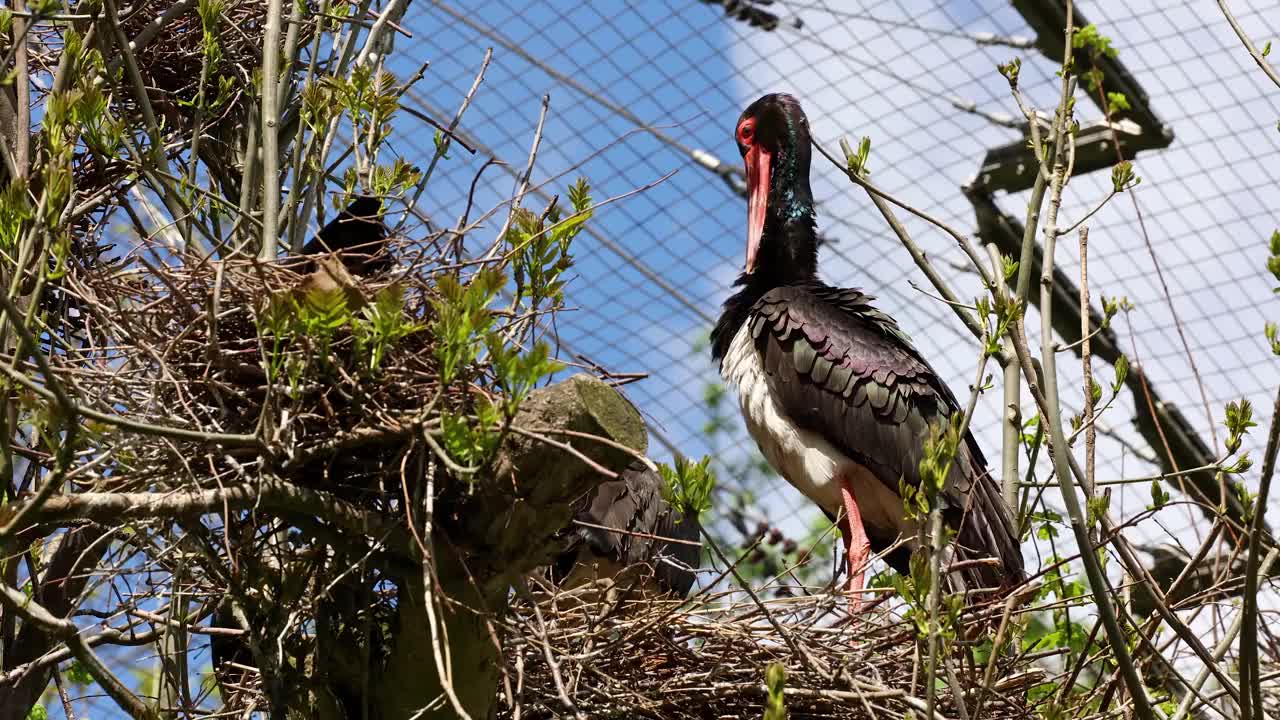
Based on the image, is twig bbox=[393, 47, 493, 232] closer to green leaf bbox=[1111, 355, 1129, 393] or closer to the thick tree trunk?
the thick tree trunk

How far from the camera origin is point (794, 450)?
4.77 metres

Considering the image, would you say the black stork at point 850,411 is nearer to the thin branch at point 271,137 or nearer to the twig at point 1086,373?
the twig at point 1086,373

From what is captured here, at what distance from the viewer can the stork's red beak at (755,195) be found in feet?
17.5

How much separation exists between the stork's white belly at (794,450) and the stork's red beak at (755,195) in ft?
1.57

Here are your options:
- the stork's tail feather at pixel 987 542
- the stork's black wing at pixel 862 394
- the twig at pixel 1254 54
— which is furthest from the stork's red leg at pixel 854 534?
the twig at pixel 1254 54

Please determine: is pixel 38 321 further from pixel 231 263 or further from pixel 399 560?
pixel 399 560

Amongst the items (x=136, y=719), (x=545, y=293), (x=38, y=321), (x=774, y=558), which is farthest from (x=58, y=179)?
(x=774, y=558)

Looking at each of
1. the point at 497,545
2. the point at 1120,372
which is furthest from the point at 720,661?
the point at 1120,372

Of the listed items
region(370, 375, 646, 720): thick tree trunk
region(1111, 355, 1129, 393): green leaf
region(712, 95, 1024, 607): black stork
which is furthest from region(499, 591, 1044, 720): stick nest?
region(712, 95, 1024, 607): black stork

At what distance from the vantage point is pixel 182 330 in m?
2.59

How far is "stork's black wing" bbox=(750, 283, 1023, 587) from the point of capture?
4.64 m

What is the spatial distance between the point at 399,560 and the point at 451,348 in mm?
571

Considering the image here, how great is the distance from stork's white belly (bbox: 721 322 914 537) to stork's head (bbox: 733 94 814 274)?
19.1 inches

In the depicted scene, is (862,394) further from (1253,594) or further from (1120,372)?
(1253,594)
